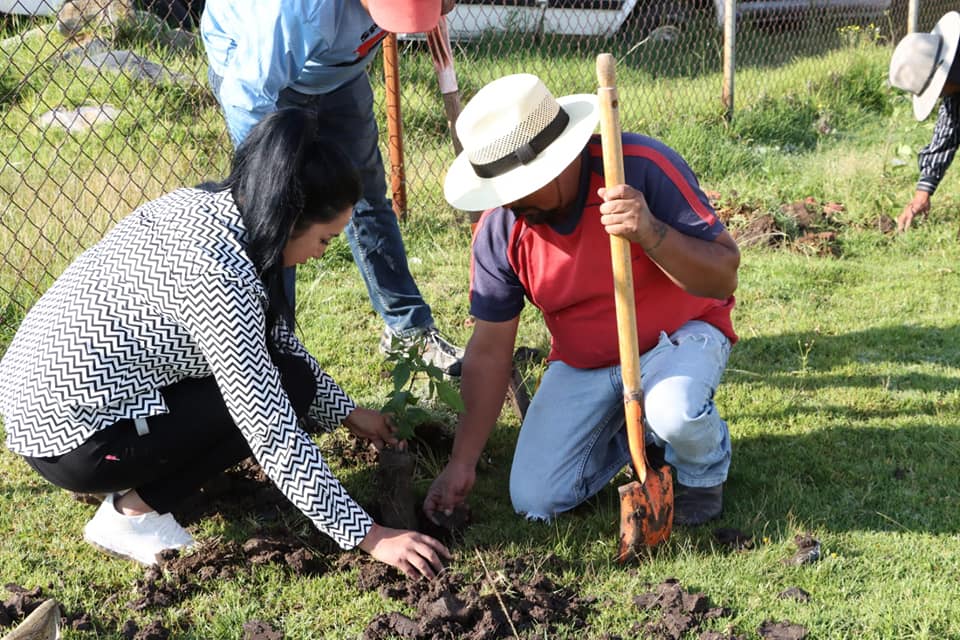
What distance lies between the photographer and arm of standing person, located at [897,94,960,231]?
17.7ft

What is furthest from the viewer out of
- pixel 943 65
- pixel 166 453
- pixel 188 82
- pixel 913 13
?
pixel 913 13

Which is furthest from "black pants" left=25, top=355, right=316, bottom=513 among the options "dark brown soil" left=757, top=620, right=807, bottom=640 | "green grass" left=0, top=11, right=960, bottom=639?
"dark brown soil" left=757, top=620, right=807, bottom=640

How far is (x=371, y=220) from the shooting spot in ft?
13.0

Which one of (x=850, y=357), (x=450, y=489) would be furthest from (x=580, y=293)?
(x=850, y=357)

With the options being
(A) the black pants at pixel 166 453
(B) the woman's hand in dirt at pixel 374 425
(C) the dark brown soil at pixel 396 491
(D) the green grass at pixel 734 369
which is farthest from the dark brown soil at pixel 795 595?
(A) the black pants at pixel 166 453

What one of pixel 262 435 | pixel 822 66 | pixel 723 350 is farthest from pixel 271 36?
pixel 822 66

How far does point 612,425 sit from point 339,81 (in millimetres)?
1575

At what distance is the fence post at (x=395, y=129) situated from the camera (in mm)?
5348

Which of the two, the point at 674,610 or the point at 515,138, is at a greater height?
the point at 515,138

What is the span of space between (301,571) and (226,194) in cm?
110

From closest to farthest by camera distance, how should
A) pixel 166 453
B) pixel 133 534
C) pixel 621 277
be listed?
pixel 621 277, pixel 166 453, pixel 133 534

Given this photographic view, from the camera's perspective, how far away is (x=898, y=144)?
7.38 meters

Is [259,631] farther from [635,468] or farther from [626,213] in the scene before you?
[626,213]

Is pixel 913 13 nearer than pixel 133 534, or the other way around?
pixel 133 534
